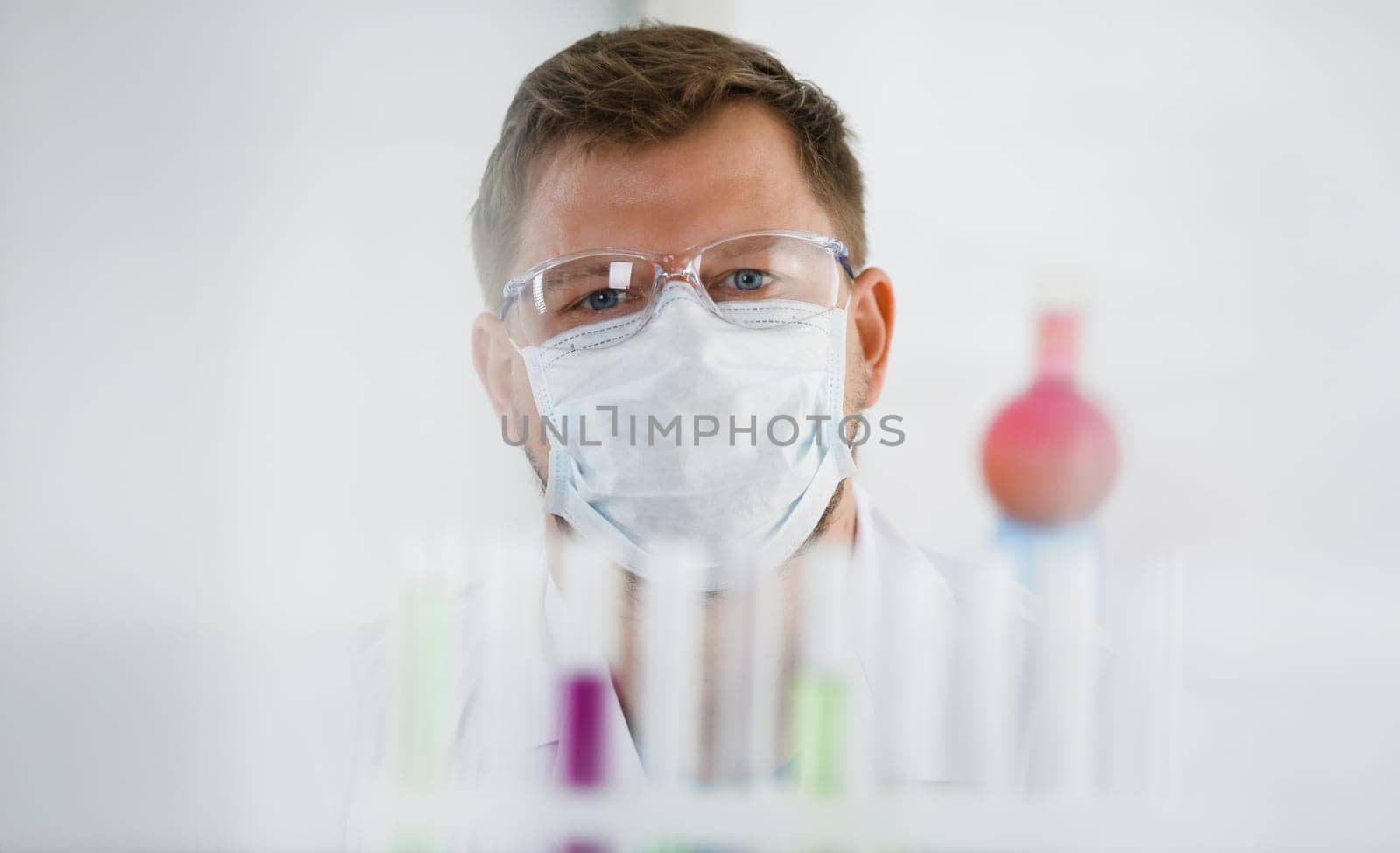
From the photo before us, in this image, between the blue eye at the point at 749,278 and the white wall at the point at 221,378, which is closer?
the blue eye at the point at 749,278

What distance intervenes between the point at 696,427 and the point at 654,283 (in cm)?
11

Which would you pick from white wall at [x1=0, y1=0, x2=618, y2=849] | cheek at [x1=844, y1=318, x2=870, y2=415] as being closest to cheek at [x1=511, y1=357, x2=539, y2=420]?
white wall at [x1=0, y1=0, x2=618, y2=849]

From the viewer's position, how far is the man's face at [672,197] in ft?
2.25

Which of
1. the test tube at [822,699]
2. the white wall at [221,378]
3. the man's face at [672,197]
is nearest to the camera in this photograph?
the test tube at [822,699]

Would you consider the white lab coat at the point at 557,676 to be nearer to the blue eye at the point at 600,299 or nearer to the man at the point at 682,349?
the man at the point at 682,349

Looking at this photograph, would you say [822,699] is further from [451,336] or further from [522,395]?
[451,336]

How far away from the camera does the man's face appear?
0.69 metres

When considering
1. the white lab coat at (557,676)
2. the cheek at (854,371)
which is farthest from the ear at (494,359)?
the cheek at (854,371)

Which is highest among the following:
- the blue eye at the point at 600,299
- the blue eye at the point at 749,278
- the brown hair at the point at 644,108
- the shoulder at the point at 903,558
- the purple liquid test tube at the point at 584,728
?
the brown hair at the point at 644,108

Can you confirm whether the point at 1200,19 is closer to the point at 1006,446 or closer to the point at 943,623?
the point at 1006,446

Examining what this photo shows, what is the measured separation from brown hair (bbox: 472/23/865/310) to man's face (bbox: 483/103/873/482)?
0.04 feet

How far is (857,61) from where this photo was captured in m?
0.84

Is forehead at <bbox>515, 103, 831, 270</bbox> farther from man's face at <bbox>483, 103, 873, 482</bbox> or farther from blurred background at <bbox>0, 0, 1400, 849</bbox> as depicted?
blurred background at <bbox>0, 0, 1400, 849</bbox>

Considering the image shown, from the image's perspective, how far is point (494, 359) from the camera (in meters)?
0.77
